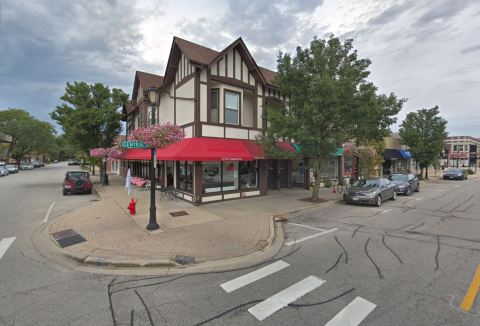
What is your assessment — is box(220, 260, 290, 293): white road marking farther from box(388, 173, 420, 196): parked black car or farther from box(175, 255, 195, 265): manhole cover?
box(388, 173, 420, 196): parked black car

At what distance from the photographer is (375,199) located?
38.3 feet

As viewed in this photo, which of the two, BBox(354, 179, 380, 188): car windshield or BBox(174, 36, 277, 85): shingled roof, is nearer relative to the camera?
BBox(174, 36, 277, 85): shingled roof

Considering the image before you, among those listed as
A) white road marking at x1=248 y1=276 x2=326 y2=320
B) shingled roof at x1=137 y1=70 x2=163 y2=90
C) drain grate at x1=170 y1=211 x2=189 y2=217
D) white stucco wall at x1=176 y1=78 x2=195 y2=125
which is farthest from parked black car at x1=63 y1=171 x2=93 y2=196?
white road marking at x1=248 y1=276 x2=326 y2=320

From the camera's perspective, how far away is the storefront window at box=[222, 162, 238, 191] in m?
12.7

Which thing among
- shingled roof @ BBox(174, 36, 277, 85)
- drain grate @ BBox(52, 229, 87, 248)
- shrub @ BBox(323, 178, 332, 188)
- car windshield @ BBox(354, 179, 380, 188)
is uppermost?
shingled roof @ BBox(174, 36, 277, 85)

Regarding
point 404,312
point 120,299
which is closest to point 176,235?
point 120,299

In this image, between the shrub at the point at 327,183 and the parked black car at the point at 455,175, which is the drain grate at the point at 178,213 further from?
the parked black car at the point at 455,175

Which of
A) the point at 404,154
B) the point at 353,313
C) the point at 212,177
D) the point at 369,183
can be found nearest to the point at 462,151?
the point at 404,154

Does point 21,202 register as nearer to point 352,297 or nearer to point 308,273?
point 308,273

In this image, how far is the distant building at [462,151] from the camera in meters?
57.8

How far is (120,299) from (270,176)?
13.5m

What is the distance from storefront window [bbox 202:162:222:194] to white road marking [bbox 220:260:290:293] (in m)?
7.19

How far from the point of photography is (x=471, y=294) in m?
3.97

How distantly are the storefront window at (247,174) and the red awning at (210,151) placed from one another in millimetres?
1251
